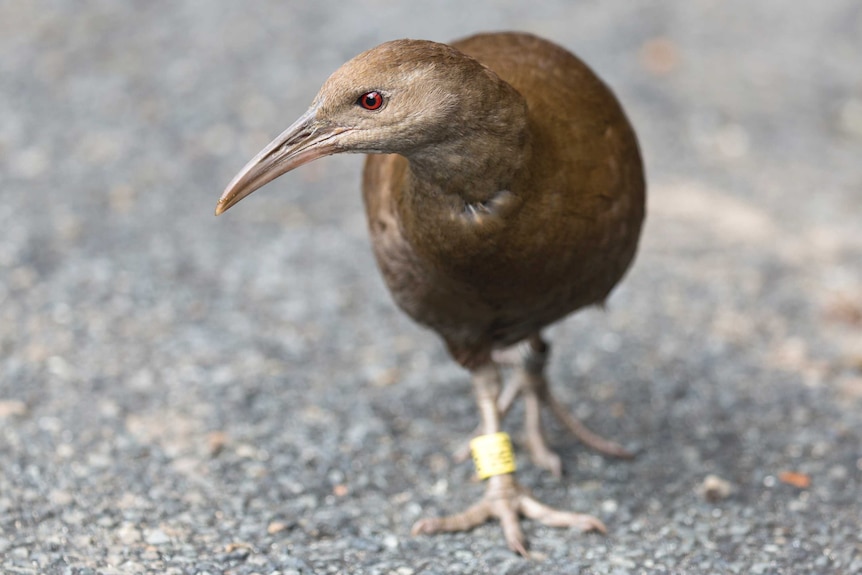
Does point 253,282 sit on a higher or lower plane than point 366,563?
higher

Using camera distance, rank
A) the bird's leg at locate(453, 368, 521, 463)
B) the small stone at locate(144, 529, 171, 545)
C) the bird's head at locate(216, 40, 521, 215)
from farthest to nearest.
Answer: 1. the bird's leg at locate(453, 368, 521, 463)
2. the small stone at locate(144, 529, 171, 545)
3. the bird's head at locate(216, 40, 521, 215)

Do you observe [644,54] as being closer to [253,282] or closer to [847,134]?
[847,134]

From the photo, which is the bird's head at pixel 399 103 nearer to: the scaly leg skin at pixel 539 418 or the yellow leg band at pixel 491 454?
the yellow leg band at pixel 491 454

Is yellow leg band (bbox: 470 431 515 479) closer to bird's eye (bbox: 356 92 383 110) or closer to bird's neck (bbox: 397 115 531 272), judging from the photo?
bird's neck (bbox: 397 115 531 272)

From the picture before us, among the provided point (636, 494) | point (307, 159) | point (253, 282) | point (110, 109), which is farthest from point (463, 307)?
point (110, 109)

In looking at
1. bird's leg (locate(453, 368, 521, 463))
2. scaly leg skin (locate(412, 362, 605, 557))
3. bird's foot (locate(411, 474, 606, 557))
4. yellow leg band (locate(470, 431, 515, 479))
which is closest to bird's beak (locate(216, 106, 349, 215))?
scaly leg skin (locate(412, 362, 605, 557))

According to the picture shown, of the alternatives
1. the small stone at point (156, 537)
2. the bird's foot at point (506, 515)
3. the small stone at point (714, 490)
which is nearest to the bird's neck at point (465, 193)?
the bird's foot at point (506, 515)

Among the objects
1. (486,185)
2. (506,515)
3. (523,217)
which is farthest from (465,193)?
(506,515)
